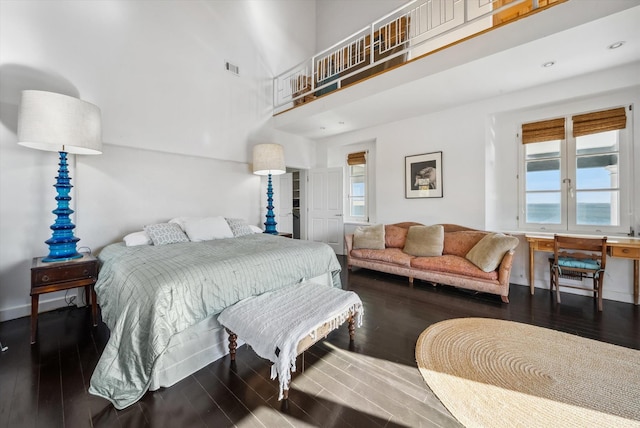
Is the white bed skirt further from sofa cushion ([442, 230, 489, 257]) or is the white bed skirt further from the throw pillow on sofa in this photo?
sofa cushion ([442, 230, 489, 257])

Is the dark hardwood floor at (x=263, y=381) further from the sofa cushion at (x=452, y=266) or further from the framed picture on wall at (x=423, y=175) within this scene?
the framed picture on wall at (x=423, y=175)

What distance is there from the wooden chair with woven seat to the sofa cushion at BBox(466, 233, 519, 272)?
44 cm

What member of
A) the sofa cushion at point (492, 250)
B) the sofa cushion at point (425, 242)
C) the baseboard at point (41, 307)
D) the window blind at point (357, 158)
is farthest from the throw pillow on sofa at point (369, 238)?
the baseboard at point (41, 307)

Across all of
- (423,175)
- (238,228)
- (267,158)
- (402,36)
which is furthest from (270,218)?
(402,36)

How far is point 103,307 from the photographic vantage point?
2.01 metres

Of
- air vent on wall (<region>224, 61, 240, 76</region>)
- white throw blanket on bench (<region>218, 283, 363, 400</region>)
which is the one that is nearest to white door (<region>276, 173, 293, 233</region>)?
air vent on wall (<region>224, 61, 240, 76</region>)

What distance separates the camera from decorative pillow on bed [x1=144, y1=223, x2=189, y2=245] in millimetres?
2807

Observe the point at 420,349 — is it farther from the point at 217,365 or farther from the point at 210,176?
the point at 210,176

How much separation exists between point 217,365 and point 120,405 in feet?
1.81

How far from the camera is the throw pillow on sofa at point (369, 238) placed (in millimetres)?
4164

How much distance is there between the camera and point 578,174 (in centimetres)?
333

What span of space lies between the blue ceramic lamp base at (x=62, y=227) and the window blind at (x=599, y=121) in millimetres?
5927

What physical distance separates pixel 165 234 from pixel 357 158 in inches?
156

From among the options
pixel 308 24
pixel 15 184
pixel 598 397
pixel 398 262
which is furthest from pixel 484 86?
pixel 15 184
